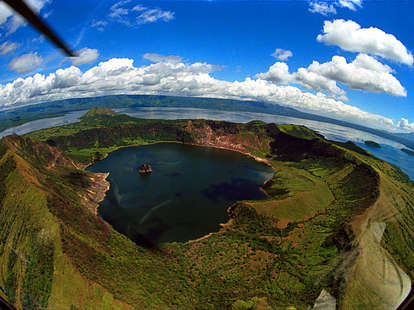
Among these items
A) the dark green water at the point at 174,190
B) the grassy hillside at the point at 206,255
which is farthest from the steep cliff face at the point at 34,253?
the dark green water at the point at 174,190

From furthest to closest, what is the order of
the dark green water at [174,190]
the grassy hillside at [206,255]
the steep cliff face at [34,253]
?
the dark green water at [174,190] → the steep cliff face at [34,253] → the grassy hillside at [206,255]

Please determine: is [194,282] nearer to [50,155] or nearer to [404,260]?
[404,260]

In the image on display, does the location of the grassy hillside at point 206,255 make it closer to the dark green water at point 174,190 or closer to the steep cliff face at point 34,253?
the steep cliff face at point 34,253

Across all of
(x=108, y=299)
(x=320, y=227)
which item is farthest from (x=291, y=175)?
(x=108, y=299)

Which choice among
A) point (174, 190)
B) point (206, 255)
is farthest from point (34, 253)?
point (174, 190)

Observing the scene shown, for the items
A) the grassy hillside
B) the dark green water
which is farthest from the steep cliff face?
the dark green water

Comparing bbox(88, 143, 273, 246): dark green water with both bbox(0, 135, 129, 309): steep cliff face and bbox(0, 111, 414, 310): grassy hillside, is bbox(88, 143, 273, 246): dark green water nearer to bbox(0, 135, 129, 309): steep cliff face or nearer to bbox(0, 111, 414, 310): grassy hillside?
bbox(0, 111, 414, 310): grassy hillside

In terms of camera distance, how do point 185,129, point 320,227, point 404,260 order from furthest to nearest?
point 185,129, point 320,227, point 404,260

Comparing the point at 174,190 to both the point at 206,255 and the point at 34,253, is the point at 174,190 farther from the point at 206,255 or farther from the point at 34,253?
the point at 34,253

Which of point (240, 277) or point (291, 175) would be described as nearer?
point (240, 277)
